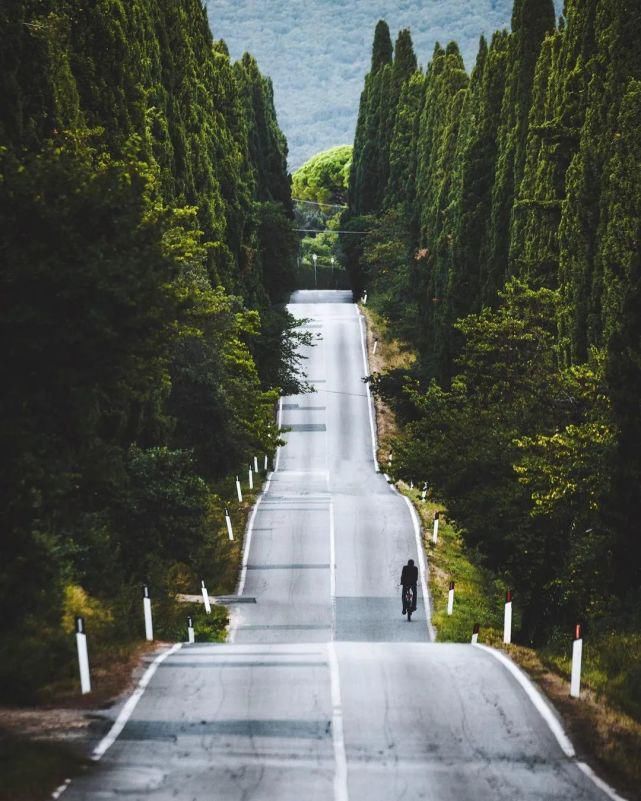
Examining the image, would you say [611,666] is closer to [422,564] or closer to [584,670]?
[584,670]

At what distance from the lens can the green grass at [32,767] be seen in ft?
33.3

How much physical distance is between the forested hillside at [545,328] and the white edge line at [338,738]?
537 centimetres

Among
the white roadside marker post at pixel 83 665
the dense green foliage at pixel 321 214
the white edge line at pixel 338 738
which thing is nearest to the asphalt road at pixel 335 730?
the white edge line at pixel 338 738

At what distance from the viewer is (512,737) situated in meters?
12.7

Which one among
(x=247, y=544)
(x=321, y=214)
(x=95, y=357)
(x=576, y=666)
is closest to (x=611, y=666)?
(x=576, y=666)

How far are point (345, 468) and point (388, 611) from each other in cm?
2357

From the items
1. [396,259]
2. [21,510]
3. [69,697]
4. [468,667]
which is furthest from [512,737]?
[396,259]

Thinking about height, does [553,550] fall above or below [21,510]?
below

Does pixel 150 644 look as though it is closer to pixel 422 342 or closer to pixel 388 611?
pixel 388 611

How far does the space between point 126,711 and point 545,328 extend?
74.6 ft

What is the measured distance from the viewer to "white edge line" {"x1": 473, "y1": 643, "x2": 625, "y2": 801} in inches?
436

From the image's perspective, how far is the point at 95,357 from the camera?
15617 mm

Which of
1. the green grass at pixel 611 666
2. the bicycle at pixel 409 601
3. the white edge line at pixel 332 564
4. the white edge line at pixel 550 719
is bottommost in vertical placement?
the white edge line at pixel 332 564

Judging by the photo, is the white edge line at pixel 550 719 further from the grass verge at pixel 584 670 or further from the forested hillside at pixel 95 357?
the forested hillside at pixel 95 357
